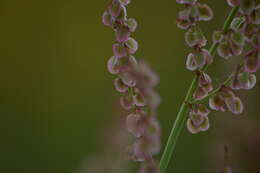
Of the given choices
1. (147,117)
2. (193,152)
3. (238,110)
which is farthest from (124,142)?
(193,152)

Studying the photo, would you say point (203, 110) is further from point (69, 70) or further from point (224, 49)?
point (69, 70)

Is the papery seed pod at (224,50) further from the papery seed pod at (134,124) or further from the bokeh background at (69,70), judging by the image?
the bokeh background at (69,70)

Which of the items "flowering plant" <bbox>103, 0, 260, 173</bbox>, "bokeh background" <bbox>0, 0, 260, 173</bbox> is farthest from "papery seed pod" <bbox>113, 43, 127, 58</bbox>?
"bokeh background" <bbox>0, 0, 260, 173</bbox>

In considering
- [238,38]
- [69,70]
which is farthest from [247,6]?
[69,70]

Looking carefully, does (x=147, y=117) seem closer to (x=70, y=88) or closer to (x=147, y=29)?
(x=70, y=88)

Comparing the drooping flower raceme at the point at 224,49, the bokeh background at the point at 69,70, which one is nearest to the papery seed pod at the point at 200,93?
the drooping flower raceme at the point at 224,49
